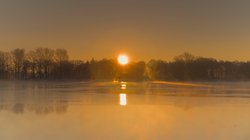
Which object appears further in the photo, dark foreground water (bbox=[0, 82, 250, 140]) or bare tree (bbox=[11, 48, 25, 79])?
bare tree (bbox=[11, 48, 25, 79])

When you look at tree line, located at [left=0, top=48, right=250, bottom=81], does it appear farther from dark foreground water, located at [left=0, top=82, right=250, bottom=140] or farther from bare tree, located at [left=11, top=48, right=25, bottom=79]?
dark foreground water, located at [left=0, top=82, right=250, bottom=140]

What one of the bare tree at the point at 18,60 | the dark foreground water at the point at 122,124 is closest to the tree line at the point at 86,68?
the bare tree at the point at 18,60

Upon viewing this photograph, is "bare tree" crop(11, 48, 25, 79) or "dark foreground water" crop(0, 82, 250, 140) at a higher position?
"bare tree" crop(11, 48, 25, 79)

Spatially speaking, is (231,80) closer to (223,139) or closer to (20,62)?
(20,62)

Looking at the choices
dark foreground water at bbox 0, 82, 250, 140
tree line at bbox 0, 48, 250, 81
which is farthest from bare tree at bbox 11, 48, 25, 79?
dark foreground water at bbox 0, 82, 250, 140

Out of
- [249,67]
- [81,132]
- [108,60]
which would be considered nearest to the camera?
[81,132]

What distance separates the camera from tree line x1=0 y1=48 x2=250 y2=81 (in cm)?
4228

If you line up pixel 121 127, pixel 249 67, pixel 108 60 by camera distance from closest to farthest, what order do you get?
pixel 121 127, pixel 249 67, pixel 108 60

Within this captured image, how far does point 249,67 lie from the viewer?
4156 cm

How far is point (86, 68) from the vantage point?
149 ft

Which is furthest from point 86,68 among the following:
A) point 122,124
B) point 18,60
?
point 122,124

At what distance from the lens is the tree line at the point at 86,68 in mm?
42281

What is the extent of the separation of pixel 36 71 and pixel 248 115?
36.8 m

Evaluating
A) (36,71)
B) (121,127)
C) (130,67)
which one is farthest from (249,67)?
(121,127)
